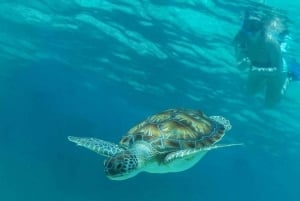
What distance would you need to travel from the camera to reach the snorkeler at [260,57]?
15836mm

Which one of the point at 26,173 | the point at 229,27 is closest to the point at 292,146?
the point at 229,27

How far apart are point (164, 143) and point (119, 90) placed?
94.4 ft

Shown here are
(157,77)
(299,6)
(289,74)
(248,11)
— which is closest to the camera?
(299,6)

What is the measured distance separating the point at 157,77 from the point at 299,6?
1517cm

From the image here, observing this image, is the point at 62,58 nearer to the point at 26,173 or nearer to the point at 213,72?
the point at 213,72

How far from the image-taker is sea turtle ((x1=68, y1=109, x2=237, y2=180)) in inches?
272

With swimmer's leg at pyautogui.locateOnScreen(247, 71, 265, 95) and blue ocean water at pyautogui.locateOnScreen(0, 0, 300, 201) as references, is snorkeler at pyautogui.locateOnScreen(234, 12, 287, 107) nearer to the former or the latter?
swimmer's leg at pyautogui.locateOnScreen(247, 71, 265, 95)

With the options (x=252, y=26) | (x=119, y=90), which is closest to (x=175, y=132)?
(x=252, y=26)

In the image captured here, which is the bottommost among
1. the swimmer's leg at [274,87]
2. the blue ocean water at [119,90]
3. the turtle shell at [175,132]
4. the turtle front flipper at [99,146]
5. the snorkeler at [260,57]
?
the blue ocean water at [119,90]

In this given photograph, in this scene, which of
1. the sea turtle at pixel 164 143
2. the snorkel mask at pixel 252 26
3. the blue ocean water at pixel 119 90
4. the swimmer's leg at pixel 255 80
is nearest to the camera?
the sea turtle at pixel 164 143

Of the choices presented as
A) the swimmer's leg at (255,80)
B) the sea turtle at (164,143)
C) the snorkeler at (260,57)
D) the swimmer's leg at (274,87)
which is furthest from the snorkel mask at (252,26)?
the sea turtle at (164,143)

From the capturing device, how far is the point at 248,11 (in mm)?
16203

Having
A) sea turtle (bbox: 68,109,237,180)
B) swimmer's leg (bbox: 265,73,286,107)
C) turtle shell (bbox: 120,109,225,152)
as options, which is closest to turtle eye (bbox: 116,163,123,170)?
sea turtle (bbox: 68,109,237,180)

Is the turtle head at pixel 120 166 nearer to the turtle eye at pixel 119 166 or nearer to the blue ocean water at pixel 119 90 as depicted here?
the turtle eye at pixel 119 166
